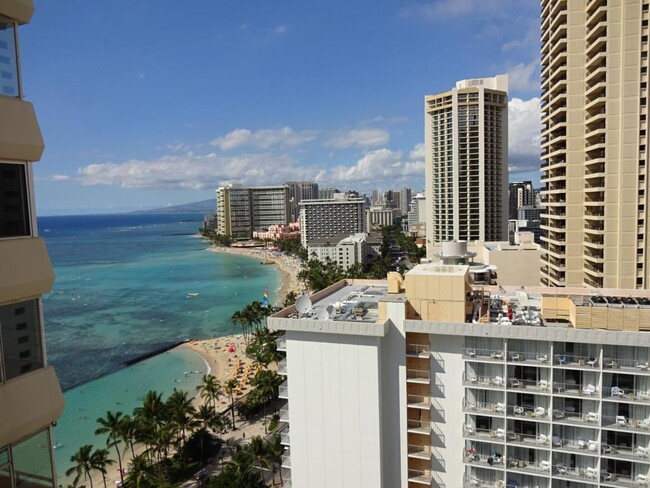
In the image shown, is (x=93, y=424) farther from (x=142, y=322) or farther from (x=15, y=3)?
(x=15, y=3)

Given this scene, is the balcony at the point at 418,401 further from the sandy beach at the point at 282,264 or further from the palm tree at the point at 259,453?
the sandy beach at the point at 282,264

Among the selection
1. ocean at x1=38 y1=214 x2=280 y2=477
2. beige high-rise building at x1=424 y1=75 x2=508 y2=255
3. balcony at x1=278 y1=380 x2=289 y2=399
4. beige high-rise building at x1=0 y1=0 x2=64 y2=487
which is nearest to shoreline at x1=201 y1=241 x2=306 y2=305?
ocean at x1=38 y1=214 x2=280 y2=477

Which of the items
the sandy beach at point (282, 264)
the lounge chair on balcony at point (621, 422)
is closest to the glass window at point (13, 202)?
the lounge chair on balcony at point (621, 422)

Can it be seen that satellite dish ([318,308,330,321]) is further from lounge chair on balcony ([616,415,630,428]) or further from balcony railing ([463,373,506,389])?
lounge chair on balcony ([616,415,630,428])

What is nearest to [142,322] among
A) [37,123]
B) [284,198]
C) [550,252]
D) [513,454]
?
[550,252]

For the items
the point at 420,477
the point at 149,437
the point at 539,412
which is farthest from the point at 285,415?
the point at 149,437

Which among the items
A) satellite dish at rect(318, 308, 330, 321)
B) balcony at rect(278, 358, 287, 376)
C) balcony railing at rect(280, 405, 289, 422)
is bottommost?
balcony railing at rect(280, 405, 289, 422)
